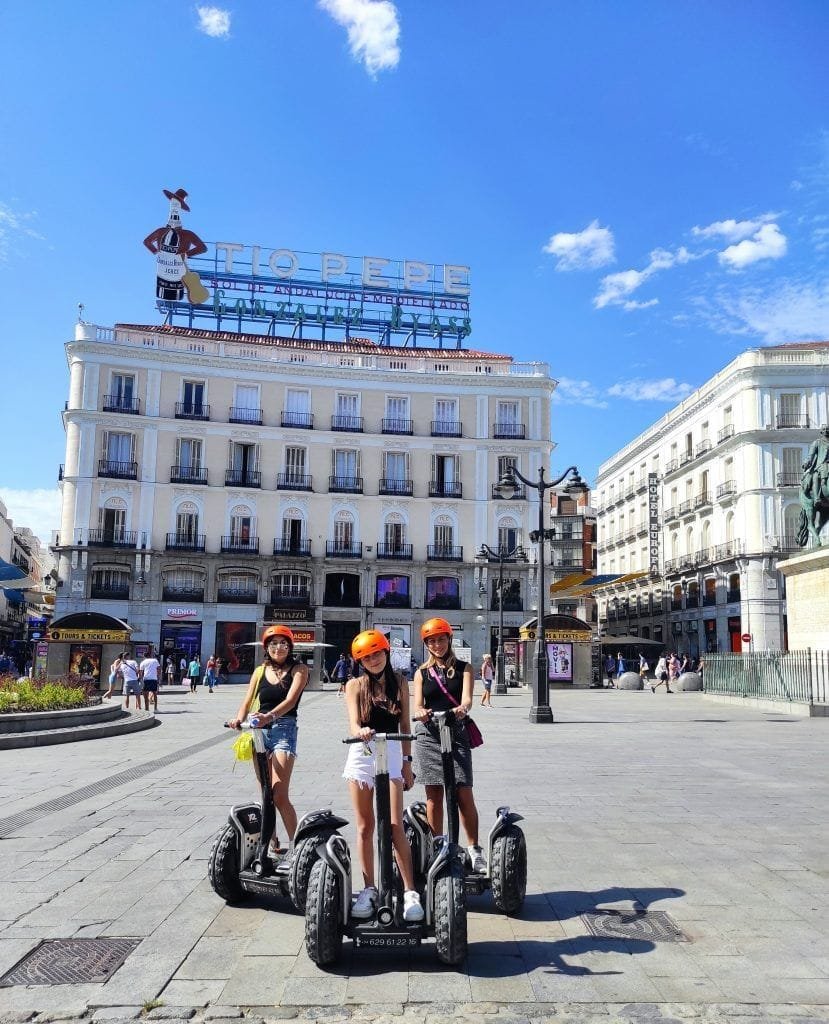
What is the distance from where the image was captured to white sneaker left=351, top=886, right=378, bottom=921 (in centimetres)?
399

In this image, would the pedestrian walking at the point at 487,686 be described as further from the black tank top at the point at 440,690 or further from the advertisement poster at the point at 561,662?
the black tank top at the point at 440,690

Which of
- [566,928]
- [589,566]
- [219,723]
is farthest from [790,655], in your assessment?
[589,566]

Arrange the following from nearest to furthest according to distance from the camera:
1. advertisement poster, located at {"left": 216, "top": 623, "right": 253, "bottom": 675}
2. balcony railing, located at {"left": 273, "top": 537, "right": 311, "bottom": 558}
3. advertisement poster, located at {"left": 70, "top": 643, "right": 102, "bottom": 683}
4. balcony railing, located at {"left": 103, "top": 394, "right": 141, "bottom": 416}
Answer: advertisement poster, located at {"left": 70, "top": 643, "right": 102, "bottom": 683}
advertisement poster, located at {"left": 216, "top": 623, "right": 253, "bottom": 675}
balcony railing, located at {"left": 103, "top": 394, "right": 141, "bottom": 416}
balcony railing, located at {"left": 273, "top": 537, "right": 311, "bottom": 558}

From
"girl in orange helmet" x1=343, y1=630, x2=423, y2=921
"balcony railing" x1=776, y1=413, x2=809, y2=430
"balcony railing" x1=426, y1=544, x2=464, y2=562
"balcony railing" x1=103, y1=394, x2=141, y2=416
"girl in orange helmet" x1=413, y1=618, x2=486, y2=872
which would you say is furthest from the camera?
"balcony railing" x1=776, y1=413, x2=809, y2=430

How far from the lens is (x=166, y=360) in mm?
43594

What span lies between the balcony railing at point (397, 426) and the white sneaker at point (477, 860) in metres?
40.9

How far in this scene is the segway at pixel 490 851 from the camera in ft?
15.0

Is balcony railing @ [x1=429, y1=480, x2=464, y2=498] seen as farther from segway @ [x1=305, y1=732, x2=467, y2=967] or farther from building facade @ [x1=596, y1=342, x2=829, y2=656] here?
segway @ [x1=305, y1=732, x2=467, y2=967]

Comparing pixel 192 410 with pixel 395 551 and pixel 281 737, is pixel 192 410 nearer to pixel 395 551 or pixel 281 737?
pixel 395 551

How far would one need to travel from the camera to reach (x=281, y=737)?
5.26 meters

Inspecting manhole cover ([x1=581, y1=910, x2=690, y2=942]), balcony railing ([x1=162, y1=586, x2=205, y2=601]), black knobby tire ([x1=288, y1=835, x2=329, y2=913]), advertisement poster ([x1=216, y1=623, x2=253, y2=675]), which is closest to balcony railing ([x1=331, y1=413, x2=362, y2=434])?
balcony railing ([x1=162, y1=586, x2=205, y2=601])

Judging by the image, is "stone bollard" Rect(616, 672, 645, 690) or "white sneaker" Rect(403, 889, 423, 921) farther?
"stone bollard" Rect(616, 672, 645, 690)

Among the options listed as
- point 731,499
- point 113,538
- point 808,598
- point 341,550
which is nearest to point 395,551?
point 341,550

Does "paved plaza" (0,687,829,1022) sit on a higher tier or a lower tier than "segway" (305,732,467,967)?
lower
